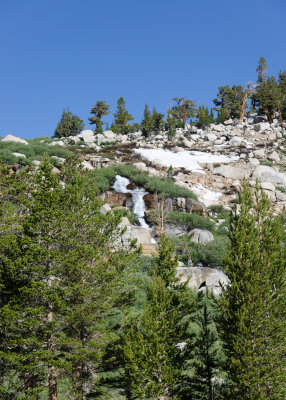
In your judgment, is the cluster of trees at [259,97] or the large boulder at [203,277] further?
the cluster of trees at [259,97]

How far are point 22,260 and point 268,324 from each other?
10.3 metres

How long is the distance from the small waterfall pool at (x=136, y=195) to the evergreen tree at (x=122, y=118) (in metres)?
38.7


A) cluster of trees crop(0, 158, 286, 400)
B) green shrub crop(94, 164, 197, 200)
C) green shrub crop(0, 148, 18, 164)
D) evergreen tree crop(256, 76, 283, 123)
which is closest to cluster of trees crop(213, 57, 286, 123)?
evergreen tree crop(256, 76, 283, 123)

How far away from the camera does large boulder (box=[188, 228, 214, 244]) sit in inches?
1500

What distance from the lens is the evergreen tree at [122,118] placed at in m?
87.8

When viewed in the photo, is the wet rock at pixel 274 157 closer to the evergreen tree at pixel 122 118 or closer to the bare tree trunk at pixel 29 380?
the evergreen tree at pixel 122 118

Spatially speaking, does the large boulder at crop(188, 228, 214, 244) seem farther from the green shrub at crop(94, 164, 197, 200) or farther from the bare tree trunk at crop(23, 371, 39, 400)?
the bare tree trunk at crop(23, 371, 39, 400)

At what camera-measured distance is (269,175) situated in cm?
5488

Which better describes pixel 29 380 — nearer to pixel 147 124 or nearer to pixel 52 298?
pixel 52 298

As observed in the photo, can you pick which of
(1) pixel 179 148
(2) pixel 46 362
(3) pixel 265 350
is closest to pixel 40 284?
(2) pixel 46 362

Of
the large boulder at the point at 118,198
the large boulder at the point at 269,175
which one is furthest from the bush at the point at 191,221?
the large boulder at the point at 269,175

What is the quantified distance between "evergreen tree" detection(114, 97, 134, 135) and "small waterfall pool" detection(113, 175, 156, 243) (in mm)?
38682

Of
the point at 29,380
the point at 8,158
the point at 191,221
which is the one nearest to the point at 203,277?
the point at 191,221

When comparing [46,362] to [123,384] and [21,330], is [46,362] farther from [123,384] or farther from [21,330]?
[123,384]
